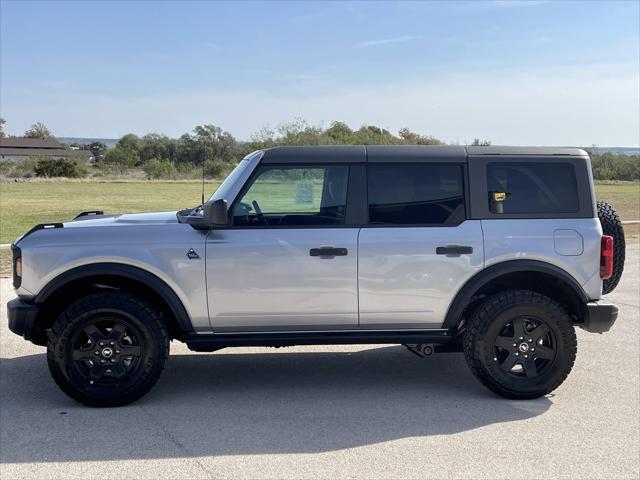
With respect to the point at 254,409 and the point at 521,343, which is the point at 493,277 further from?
the point at 254,409

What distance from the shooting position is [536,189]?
559 cm

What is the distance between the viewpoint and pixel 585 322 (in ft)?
18.6

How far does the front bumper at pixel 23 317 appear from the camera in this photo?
5.32 m

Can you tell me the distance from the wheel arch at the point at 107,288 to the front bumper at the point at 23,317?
0.15ft

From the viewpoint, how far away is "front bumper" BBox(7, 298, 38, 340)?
532 centimetres

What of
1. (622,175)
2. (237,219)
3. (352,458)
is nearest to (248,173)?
(237,219)

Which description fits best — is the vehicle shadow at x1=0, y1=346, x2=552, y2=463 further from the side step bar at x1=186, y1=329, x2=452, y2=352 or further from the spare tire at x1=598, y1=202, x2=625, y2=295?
the spare tire at x1=598, y1=202, x2=625, y2=295

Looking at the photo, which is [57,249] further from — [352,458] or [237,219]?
[352,458]

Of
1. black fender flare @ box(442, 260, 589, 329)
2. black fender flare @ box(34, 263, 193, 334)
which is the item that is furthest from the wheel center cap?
black fender flare @ box(442, 260, 589, 329)

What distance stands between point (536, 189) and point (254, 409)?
8.78ft

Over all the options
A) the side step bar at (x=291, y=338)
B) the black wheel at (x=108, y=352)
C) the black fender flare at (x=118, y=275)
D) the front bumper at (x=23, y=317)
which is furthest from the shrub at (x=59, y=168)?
the side step bar at (x=291, y=338)

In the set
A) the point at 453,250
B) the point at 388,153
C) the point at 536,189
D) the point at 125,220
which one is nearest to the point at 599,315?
the point at 536,189

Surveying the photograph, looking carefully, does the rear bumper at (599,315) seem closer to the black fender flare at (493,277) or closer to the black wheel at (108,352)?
the black fender flare at (493,277)

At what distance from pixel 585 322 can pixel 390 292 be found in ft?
5.09
